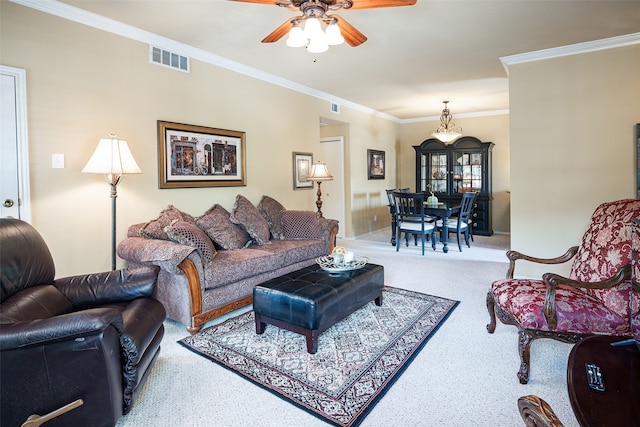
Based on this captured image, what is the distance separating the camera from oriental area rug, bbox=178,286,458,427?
6.39ft

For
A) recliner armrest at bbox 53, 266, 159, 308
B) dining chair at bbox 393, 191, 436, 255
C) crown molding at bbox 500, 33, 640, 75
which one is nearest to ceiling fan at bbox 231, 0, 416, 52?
recliner armrest at bbox 53, 266, 159, 308

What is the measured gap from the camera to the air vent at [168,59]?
11.5ft

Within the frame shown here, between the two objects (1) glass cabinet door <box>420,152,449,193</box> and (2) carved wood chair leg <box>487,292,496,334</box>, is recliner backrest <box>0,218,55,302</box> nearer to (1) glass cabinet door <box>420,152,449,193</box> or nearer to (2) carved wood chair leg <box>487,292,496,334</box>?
(2) carved wood chair leg <box>487,292,496,334</box>

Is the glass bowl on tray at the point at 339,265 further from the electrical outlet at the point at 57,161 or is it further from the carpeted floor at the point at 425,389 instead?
the electrical outlet at the point at 57,161

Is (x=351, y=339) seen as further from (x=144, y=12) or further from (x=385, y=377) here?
(x=144, y=12)

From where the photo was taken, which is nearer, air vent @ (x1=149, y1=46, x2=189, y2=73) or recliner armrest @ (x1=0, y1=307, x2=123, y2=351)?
recliner armrest @ (x1=0, y1=307, x2=123, y2=351)

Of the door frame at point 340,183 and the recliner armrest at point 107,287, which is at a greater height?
the door frame at point 340,183

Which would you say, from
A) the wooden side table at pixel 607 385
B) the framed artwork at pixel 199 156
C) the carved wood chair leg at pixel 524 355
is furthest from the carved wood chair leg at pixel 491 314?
the framed artwork at pixel 199 156

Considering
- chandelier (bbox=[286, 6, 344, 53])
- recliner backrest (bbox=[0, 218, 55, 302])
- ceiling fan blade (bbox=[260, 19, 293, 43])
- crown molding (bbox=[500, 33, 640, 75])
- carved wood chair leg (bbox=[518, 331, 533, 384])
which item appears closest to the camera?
recliner backrest (bbox=[0, 218, 55, 302])

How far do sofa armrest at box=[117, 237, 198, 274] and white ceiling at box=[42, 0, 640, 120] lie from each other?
196 centimetres

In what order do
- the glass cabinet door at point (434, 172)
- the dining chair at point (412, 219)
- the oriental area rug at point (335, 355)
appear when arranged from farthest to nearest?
the glass cabinet door at point (434, 172), the dining chair at point (412, 219), the oriental area rug at point (335, 355)

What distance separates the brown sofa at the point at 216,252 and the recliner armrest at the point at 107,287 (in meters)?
0.41

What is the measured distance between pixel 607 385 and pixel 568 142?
3630 mm

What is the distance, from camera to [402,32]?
3.42m
